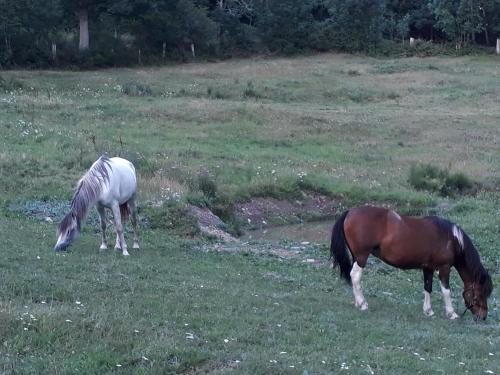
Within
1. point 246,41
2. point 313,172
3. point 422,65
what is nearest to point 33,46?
point 246,41

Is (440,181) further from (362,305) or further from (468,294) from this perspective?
(362,305)

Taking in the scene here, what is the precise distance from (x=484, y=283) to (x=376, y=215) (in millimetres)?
1924

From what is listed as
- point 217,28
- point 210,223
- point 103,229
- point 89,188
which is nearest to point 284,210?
point 210,223

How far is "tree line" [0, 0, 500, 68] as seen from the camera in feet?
174

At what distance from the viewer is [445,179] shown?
85.9 ft

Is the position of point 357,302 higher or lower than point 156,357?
lower

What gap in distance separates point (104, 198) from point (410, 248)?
5.91 m

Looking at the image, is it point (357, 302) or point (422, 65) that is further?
point (422, 65)

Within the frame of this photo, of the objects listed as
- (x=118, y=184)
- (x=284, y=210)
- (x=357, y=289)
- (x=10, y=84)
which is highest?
(x=10, y=84)

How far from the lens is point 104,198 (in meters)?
15.5

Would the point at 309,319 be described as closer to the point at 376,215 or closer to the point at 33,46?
the point at 376,215

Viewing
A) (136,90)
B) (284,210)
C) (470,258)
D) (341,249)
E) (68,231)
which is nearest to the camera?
(341,249)

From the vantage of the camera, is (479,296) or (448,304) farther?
(448,304)

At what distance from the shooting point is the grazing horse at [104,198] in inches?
577
